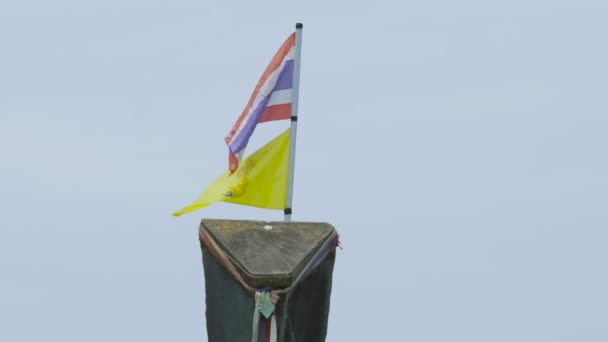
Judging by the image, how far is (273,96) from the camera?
14.8 m

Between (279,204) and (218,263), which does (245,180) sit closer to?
(279,204)

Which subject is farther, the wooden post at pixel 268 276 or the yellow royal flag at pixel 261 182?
the yellow royal flag at pixel 261 182

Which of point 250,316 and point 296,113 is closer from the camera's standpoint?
point 250,316

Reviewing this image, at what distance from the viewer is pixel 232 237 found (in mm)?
13500

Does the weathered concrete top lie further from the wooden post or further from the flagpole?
the flagpole

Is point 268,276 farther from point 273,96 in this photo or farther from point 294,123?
point 273,96

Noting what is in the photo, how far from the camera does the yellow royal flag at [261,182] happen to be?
1452cm

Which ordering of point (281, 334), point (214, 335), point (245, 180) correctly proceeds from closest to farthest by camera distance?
point (281, 334) → point (214, 335) → point (245, 180)

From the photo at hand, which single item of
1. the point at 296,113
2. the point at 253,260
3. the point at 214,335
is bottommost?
the point at 214,335

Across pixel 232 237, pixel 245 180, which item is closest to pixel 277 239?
pixel 232 237

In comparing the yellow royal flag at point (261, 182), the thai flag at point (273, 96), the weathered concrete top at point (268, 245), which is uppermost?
the thai flag at point (273, 96)

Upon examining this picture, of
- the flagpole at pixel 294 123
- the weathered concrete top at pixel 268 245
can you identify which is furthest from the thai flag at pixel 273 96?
the weathered concrete top at pixel 268 245

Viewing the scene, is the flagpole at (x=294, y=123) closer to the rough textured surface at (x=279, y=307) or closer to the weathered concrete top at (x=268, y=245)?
the weathered concrete top at (x=268, y=245)

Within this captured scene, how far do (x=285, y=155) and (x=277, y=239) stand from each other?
1271 mm
